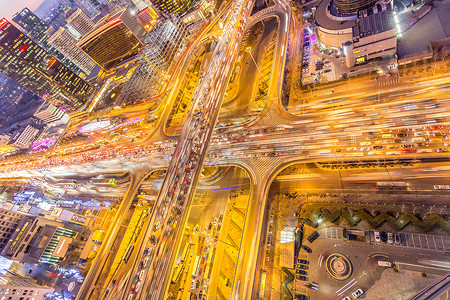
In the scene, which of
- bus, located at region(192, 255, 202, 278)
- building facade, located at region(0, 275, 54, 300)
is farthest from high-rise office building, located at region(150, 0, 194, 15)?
building facade, located at region(0, 275, 54, 300)

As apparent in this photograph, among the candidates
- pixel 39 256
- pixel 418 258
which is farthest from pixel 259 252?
pixel 39 256

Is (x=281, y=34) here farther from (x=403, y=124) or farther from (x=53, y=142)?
(x=53, y=142)

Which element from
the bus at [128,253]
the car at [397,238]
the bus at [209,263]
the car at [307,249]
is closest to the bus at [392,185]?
the car at [397,238]

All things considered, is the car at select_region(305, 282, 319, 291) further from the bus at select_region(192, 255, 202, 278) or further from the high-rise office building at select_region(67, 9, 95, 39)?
the high-rise office building at select_region(67, 9, 95, 39)

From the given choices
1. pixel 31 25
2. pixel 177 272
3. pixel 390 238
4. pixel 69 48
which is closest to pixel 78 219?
pixel 177 272

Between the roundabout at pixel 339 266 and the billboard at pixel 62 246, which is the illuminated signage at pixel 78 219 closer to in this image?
the billboard at pixel 62 246

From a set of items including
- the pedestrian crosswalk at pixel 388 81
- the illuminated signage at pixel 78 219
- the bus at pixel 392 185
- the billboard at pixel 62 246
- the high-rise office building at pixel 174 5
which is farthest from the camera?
the high-rise office building at pixel 174 5

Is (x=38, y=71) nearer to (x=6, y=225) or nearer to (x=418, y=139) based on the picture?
(x=6, y=225)
